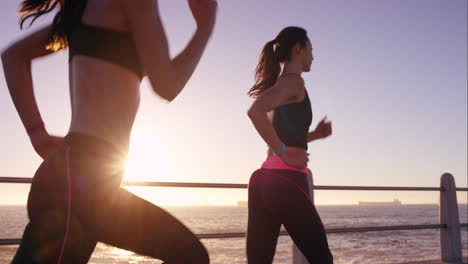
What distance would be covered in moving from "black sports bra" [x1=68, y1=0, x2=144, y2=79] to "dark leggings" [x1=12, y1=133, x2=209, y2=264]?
0.74 feet

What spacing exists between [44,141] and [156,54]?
507mm

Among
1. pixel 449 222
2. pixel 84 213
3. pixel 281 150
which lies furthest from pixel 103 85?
pixel 449 222

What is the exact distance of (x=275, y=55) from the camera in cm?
271

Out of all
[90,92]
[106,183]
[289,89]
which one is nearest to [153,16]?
[90,92]

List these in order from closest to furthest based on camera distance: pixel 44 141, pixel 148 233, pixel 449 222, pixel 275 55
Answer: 1. pixel 148 233
2. pixel 44 141
3. pixel 275 55
4. pixel 449 222

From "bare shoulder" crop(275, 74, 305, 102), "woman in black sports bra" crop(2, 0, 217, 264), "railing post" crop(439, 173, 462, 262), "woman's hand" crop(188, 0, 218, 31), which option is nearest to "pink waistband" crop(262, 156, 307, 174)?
"bare shoulder" crop(275, 74, 305, 102)

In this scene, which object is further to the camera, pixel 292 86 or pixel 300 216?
pixel 292 86

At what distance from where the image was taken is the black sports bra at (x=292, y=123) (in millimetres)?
2422

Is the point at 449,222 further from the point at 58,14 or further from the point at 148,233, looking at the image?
the point at 58,14

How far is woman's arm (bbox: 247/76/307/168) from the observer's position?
7.78ft

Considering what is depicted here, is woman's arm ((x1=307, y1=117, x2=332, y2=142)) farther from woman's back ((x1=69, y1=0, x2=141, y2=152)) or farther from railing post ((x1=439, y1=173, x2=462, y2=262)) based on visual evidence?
railing post ((x1=439, y1=173, x2=462, y2=262))

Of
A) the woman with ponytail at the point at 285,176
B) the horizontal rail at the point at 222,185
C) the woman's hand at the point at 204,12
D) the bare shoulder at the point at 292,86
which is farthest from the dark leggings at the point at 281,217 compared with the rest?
the horizontal rail at the point at 222,185

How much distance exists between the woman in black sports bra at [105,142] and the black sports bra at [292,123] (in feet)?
3.60

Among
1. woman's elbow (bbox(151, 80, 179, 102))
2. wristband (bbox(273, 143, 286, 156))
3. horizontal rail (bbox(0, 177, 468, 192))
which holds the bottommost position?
horizontal rail (bbox(0, 177, 468, 192))
